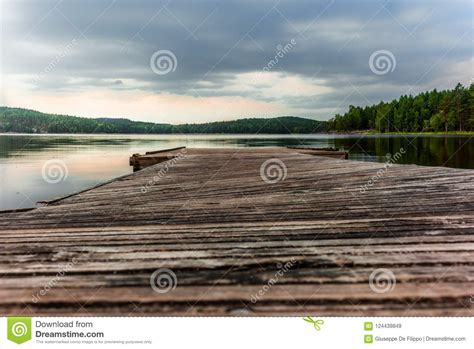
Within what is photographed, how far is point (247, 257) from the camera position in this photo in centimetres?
225

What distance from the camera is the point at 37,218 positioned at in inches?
143

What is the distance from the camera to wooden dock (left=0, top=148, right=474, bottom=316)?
1.73 metres

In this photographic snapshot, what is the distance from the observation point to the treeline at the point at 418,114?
89.3 m

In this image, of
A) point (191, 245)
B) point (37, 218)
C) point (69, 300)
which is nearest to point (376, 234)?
point (191, 245)
